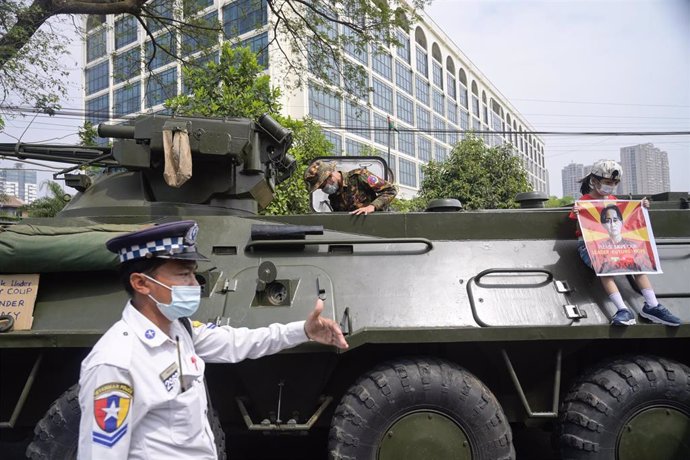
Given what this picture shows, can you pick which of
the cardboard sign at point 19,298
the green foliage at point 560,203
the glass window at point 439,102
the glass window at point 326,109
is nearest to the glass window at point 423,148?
the glass window at point 439,102

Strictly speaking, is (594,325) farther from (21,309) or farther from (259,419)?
(21,309)

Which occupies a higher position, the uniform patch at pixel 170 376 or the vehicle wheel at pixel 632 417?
the uniform patch at pixel 170 376

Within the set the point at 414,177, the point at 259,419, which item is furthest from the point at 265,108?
the point at 414,177

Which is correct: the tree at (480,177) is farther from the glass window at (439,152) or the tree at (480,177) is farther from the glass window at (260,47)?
the glass window at (439,152)

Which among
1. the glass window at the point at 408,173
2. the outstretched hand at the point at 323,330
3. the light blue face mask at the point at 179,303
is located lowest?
the outstretched hand at the point at 323,330

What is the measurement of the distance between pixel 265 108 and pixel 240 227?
9.42 metres

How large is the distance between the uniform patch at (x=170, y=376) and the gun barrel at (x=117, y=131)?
10.5 ft

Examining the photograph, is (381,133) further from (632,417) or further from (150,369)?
(150,369)

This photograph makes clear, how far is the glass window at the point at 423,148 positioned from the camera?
177ft

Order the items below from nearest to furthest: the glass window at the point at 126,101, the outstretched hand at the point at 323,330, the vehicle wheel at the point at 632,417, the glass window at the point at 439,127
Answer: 1. the outstretched hand at the point at 323,330
2. the vehicle wheel at the point at 632,417
3. the glass window at the point at 126,101
4. the glass window at the point at 439,127

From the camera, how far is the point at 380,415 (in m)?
3.61

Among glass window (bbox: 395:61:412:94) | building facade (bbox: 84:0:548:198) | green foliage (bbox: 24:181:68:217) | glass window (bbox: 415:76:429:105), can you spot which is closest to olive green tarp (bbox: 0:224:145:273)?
building facade (bbox: 84:0:548:198)

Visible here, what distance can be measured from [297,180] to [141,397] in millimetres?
12190

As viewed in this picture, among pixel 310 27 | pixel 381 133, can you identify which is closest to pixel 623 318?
pixel 310 27
